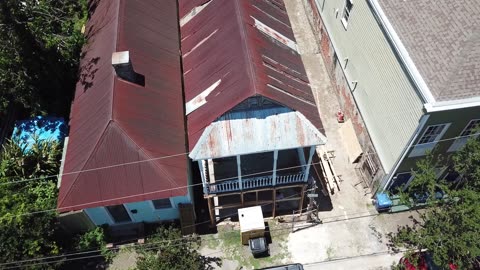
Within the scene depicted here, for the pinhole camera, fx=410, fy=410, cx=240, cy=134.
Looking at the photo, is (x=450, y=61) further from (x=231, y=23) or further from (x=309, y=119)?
(x=231, y=23)

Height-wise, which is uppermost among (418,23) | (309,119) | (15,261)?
(418,23)

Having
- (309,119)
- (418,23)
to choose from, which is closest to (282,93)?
(309,119)

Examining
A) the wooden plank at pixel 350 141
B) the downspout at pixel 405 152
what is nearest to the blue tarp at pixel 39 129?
the wooden plank at pixel 350 141

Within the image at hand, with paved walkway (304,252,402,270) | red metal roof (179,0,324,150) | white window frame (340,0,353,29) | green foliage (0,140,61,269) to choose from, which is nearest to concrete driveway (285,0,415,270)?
paved walkway (304,252,402,270)

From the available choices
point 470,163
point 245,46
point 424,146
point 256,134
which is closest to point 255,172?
point 256,134

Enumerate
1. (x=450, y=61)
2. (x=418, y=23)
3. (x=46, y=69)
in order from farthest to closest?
1. (x=46, y=69)
2. (x=418, y=23)
3. (x=450, y=61)

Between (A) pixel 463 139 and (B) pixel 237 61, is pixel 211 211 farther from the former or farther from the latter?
(A) pixel 463 139

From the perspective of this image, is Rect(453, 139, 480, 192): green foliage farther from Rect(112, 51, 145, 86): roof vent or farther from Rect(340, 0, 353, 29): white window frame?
Rect(112, 51, 145, 86): roof vent
